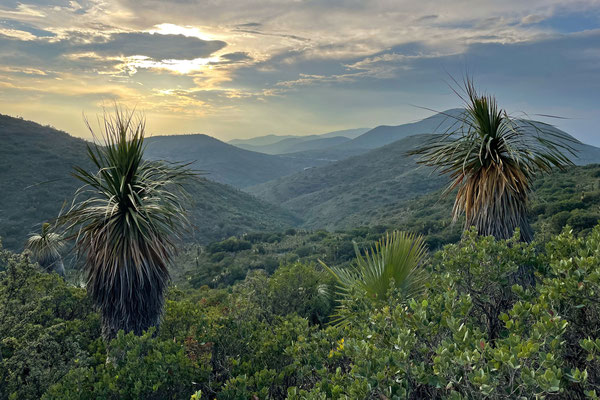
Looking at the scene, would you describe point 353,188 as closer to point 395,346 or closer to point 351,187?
point 351,187

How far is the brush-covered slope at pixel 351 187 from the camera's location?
81.2m

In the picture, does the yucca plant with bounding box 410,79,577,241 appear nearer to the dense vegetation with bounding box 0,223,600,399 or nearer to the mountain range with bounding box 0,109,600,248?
the mountain range with bounding box 0,109,600,248

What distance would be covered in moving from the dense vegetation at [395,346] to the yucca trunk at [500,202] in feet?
4.08

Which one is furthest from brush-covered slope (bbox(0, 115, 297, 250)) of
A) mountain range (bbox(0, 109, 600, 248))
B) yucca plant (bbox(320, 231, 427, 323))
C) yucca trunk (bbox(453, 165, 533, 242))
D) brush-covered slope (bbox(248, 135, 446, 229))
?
yucca trunk (bbox(453, 165, 533, 242))

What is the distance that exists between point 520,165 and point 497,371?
470 cm

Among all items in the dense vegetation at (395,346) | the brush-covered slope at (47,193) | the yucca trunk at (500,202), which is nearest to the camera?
the dense vegetation at (395,346)

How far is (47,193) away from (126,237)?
47503 millimetres

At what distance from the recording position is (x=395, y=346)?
2809 millimetres

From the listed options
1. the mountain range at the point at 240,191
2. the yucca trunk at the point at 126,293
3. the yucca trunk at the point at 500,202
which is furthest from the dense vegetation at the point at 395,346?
the mountain range at the point at 240,191

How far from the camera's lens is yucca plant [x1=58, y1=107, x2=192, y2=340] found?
5.99 meters

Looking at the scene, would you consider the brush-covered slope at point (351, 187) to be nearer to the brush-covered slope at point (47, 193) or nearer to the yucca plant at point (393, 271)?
the brush-covered slope at point (47, 193)

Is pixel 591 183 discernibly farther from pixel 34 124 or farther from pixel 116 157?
pixel 34 124

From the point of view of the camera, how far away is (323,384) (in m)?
3.25

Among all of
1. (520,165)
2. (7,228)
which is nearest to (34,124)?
(7,228)
